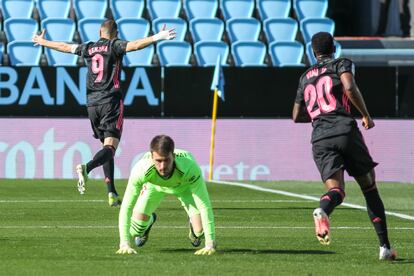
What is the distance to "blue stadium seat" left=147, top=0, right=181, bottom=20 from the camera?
83.9ft

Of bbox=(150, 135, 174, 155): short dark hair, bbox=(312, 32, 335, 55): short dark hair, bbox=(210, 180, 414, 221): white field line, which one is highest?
bbox=(312, 32, 335, 55): short dark hair

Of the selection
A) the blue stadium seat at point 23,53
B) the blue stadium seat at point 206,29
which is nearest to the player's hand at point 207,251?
the blue stadium seat at point 23,53

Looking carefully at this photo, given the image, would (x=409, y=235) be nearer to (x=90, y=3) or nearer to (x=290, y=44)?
(x=290, y=44)

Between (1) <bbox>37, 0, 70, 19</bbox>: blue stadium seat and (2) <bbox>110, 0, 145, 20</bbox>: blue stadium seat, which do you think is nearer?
(1) <bbox>37, 0, 70, 19</bbox>: blue stadium seat

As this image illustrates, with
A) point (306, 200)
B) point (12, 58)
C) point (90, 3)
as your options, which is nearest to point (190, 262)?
point (306, 200)

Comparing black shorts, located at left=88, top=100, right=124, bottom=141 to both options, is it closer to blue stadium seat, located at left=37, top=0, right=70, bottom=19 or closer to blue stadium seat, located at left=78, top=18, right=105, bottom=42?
blue stadium seat, located at left=78, top=18, right=105, bottom=42

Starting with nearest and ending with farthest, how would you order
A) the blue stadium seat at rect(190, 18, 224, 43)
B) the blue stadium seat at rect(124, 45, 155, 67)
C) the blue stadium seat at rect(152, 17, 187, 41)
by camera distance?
the blue stadium seat at rect(124, 45, 155, 67), the blue stadium seat at rect(152, 17, 187, 41), the blue stadium seat at rect(190, 18, 224, 43)

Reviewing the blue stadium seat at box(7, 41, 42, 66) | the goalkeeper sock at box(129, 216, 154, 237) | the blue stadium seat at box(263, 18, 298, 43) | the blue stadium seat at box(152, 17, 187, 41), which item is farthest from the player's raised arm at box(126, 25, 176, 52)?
the blue stadium seat at box(263, 18, 298, 43)

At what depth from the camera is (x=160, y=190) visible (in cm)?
1067

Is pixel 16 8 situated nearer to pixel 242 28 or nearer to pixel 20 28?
pixel 20 28

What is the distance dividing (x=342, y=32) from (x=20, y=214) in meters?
17.0

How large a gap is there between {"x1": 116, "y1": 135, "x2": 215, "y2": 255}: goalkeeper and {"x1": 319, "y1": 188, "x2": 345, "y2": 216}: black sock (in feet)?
3.33

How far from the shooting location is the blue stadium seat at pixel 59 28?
80.0 ft

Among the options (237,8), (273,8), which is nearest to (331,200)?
(237,8)
